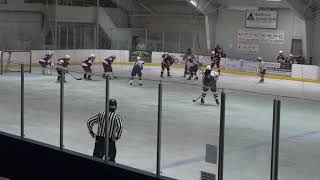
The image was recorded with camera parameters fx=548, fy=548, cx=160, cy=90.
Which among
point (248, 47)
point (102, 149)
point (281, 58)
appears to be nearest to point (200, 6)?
point (248, 47)

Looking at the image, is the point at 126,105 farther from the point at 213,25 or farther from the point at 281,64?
the point at 213,25

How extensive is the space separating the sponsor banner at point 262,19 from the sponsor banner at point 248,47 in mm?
965

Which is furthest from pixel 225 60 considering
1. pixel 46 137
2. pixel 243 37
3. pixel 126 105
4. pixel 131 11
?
pixel 46 137

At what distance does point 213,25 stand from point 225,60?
344cm

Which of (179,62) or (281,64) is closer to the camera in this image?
(281,64)

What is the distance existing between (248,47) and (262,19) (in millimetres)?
1665

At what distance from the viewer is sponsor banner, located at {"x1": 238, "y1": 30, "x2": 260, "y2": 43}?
1143 inches

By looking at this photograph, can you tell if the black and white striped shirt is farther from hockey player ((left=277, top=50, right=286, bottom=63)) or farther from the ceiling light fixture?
the ceiling light fixture

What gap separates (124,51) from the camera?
30703mm

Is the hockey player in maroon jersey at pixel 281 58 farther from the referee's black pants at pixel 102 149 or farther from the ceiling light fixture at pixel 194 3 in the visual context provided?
the referee's black pants at pixel 102 149

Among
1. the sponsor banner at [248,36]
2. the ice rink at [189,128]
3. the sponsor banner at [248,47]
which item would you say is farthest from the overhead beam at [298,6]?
the ice rink at [189,128]

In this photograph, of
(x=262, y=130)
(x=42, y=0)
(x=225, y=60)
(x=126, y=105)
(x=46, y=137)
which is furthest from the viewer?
(x=42, y=0)

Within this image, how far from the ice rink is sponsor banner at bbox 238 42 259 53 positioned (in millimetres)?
16849

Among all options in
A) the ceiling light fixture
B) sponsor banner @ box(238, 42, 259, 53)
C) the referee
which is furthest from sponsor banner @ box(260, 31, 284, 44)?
the referee
